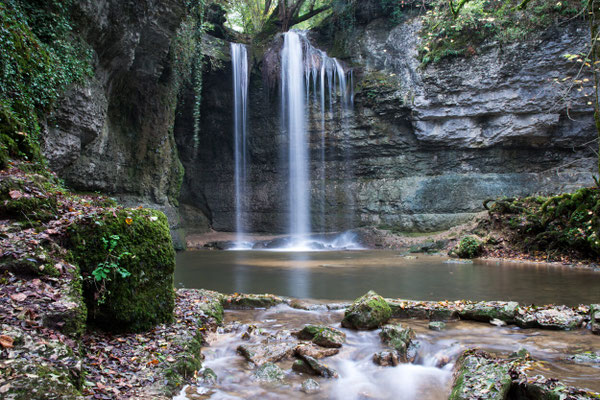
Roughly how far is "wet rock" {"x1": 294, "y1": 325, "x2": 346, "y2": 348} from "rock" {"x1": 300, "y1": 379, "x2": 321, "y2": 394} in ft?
2.43

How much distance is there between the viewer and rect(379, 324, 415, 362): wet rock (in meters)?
3.82

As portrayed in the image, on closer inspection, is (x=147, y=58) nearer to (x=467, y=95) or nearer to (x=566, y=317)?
(x=566, y=317)

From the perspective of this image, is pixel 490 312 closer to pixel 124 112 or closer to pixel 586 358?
pixel 586 358

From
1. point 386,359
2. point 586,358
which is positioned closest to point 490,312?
point 586,358

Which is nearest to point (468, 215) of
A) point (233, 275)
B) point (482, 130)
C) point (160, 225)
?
point (482, 130)

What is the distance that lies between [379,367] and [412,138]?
17149 millimetres

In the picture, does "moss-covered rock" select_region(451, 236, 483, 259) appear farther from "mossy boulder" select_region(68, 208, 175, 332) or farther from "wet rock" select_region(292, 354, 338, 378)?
"mossy boulder" select_region(68, 208, 175, 332)

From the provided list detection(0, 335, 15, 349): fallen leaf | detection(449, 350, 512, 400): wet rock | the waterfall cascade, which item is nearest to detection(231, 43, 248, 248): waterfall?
the waterfall cascade

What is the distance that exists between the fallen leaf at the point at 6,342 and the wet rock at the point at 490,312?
4.73m

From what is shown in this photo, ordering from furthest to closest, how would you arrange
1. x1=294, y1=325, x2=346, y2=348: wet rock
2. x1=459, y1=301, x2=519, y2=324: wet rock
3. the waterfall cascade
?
the waterfall cascade
x1=459, y1=301, x2=519, y2=324: wet rock
x1=294, y1=325, x2=346, y2=348: wet rock

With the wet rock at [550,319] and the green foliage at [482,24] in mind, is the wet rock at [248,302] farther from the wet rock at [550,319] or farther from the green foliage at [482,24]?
the green foliage at [482,24]

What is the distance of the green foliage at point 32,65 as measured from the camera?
5102mm

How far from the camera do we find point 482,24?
17.3 m

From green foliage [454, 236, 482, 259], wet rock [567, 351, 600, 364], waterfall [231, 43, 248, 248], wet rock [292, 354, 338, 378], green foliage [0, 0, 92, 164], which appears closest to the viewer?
wet rock [567, 351, 600, 364]
